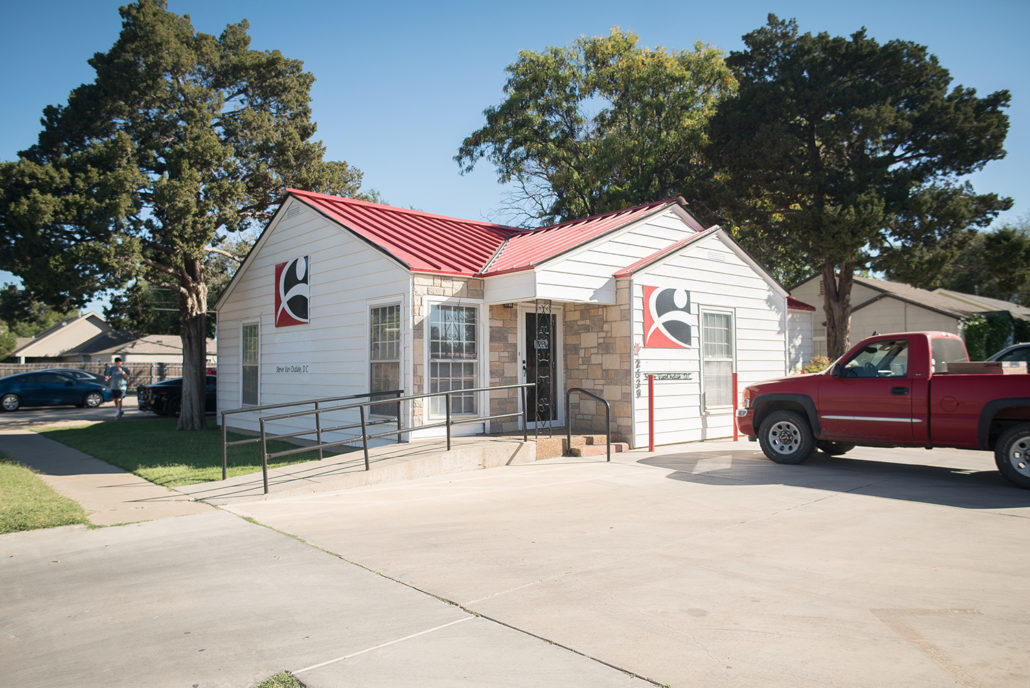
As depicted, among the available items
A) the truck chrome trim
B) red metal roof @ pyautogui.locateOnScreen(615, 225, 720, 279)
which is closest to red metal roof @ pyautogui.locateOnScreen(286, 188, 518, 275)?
red metal roof @ pyautogui.locateOnScreen(615, 225, 720, 279)

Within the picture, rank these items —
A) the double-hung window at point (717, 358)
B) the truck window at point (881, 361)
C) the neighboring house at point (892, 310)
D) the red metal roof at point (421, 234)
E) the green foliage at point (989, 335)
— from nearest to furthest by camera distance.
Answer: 1. the truck window at point (881, 361)
2. the red metal roof at point (421, 234)
3. the double-hung window at point (717, 358)
4. the green foliage at point (989, 335)
5. the neighboring house at point (892, 310)

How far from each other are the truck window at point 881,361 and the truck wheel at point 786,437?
3.57 feet

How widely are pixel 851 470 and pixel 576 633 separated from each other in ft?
24.9

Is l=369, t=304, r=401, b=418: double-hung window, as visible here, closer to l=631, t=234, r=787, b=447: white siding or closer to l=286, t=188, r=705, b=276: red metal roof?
l=286, t=188, r=705, b=276: red metal roof

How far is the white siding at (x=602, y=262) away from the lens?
11469 millimetres

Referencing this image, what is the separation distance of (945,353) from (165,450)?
13.7m

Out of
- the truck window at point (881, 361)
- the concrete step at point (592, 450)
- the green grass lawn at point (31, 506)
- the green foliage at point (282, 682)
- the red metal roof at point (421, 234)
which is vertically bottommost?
the green foliage at point (282, 682)

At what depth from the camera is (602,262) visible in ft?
40.2

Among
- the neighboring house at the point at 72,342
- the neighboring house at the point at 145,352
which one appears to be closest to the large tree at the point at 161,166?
the neighboring house at the point at 145,352

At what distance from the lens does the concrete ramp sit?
8.98m

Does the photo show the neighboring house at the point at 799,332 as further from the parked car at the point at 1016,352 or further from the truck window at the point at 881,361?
the truck window at the point at 881,361

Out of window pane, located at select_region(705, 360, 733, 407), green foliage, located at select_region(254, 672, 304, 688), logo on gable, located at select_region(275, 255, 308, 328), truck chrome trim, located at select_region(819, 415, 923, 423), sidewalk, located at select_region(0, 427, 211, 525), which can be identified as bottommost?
sidewalk, located at select_region(0, 427, 211, 525)

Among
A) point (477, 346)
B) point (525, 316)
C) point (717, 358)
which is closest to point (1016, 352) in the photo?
point (717, 358)

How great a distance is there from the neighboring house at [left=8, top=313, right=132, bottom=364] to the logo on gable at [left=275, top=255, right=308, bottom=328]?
3924 cm
